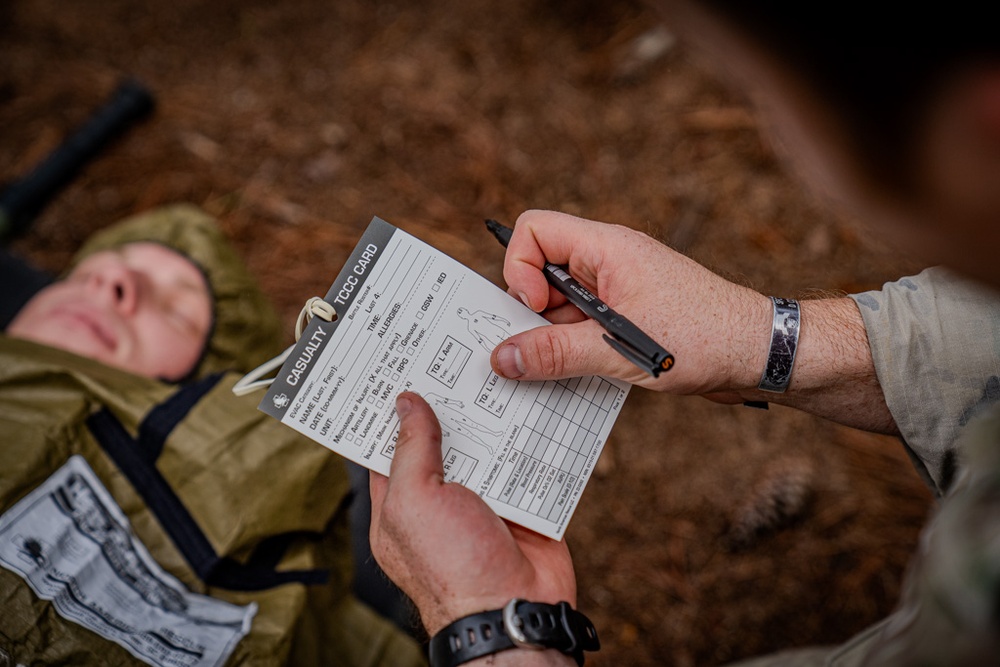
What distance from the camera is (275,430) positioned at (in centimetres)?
139

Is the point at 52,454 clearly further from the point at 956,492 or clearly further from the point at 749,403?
the point at 956,492

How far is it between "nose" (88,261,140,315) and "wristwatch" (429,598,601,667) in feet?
4.26

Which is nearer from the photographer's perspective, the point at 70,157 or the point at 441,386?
the point at 441,386

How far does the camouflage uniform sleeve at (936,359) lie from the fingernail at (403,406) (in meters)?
0.72

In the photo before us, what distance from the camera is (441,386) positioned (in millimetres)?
900

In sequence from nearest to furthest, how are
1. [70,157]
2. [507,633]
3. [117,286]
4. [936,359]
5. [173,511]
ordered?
1. [507,633]
2. [936,359]
3. [173,511]
4. [117,286]
5. [70,157]

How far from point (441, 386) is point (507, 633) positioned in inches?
13.7

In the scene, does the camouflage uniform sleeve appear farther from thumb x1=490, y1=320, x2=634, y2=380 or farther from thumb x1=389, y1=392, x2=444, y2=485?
thumb x1=389, y1=392, x2=444, y2=485

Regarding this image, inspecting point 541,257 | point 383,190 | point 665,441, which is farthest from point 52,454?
point 665,441

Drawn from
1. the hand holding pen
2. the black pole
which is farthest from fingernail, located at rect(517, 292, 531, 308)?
the black pole

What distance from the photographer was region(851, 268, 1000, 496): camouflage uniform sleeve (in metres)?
0.87

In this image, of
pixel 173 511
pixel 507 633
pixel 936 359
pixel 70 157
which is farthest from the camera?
pixel 70 157

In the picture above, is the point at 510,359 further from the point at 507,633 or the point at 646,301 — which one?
the point at 507,633

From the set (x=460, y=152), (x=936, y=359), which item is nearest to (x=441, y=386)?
(x=936, y=359)
